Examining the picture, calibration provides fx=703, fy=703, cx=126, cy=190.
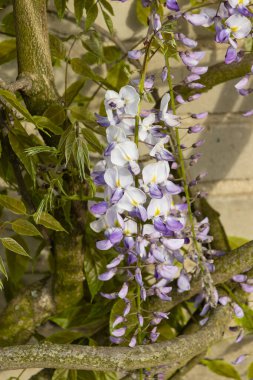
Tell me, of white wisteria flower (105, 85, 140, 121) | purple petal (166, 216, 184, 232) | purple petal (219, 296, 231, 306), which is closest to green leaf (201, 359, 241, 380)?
purple petal (219, 296, 231, 306)

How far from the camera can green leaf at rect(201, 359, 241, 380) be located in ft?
3.55

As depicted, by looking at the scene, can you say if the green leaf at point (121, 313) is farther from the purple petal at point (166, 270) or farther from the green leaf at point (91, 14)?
the green leaf at point (91, 14)

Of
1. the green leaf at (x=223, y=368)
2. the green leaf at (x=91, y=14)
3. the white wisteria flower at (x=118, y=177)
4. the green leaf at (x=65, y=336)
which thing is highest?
the green leaf at (x=91, y=14)

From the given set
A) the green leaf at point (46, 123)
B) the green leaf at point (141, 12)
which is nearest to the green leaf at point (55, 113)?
the green leaf at point (46, 123)

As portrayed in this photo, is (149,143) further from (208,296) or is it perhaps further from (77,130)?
(208,296)

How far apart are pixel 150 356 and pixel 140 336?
30mm

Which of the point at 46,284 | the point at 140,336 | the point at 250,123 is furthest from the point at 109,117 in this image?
the point at 250,123

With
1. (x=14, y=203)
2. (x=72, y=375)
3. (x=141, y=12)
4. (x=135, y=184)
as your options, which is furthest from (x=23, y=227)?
(x=141, y=12)

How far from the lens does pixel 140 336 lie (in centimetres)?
77

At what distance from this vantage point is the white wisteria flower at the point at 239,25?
665mm

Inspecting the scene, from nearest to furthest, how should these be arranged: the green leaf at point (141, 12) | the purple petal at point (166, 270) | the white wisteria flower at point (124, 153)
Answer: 1. the white wisteria flower at point (124, 153)
2. the purple petal at point (166, 270)
3. the green leaf at point (141, 12)

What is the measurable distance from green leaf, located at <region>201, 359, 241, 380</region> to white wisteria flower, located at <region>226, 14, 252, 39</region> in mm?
590

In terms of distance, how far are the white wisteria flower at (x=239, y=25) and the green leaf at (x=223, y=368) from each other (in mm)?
590

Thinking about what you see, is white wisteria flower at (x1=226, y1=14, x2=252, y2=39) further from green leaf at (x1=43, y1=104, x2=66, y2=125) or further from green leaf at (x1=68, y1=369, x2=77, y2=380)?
green leaf at (x1=68, y1=369, x2=77, y2=380)
